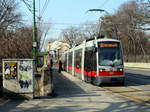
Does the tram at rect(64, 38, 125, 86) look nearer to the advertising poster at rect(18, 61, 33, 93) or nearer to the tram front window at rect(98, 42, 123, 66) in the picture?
the tram front window at rect(98, 42, 123, 66)

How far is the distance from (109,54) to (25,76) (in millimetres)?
8005

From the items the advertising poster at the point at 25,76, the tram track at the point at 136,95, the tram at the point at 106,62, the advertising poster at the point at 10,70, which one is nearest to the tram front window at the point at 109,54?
the tram at the point at 106,62

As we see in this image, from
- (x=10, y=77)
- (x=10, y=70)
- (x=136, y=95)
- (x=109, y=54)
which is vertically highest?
→ (x=109, y=54)

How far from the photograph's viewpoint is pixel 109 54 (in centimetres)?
1995

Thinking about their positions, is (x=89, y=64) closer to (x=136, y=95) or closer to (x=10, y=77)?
(x=136, y=95)

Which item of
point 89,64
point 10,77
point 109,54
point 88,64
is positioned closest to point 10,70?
point 10,77

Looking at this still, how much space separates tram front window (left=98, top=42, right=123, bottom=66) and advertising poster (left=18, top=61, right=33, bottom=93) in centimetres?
730

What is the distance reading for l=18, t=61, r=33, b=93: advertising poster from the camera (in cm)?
1327

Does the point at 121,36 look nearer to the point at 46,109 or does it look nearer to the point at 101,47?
the point at 101,47

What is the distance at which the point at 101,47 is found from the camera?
20000mm

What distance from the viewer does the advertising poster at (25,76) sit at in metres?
13.3

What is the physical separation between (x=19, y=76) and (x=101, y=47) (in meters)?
8.01

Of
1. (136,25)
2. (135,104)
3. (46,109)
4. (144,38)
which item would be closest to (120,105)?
(135,104)

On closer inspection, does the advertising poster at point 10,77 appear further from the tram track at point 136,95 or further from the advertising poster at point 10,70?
the tram track at point 136,95
